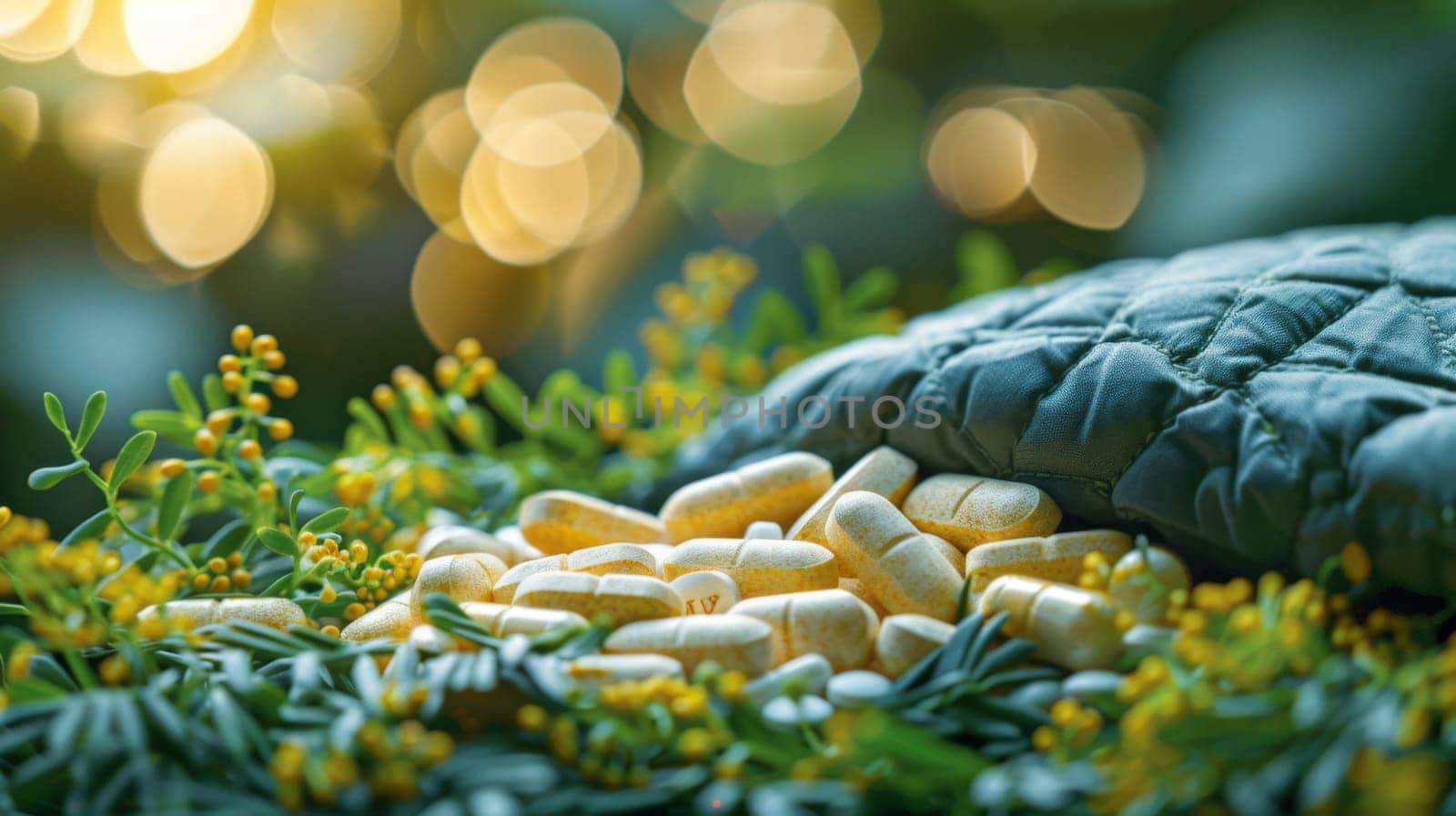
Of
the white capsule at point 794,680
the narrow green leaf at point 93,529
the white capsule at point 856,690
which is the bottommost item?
the white capsule at point 856,690

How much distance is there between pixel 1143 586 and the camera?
452 mm

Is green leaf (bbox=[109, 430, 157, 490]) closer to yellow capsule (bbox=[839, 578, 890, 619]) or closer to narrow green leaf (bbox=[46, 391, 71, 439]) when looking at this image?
narrow green leaf (bbox=[46, 391, 71, 439])

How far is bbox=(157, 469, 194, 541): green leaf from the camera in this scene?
545 mm

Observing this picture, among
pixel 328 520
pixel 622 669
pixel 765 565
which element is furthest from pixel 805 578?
pixel 328 520

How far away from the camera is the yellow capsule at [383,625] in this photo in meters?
0.52

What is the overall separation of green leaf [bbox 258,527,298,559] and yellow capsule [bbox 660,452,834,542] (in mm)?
213

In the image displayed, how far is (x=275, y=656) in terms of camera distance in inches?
19.1

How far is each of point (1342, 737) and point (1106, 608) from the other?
4.5 inches

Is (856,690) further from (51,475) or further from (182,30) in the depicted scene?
(182,30)

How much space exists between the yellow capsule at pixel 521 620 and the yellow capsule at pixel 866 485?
0.15 m

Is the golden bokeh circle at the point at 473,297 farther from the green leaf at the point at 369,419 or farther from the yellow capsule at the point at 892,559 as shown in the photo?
the yellow capsule at the point at 892,559

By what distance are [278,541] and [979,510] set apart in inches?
14.7

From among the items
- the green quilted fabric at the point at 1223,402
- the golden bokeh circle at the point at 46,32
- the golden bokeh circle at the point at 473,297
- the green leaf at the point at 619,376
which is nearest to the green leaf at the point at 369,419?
the green leaf at the point at 619,376

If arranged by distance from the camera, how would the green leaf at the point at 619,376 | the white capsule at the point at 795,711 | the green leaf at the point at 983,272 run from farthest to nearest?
1. the green leaf at the point at 983,272
2. the green leaf at the point at 619,376
3. the white capsule at the point at 795,711
